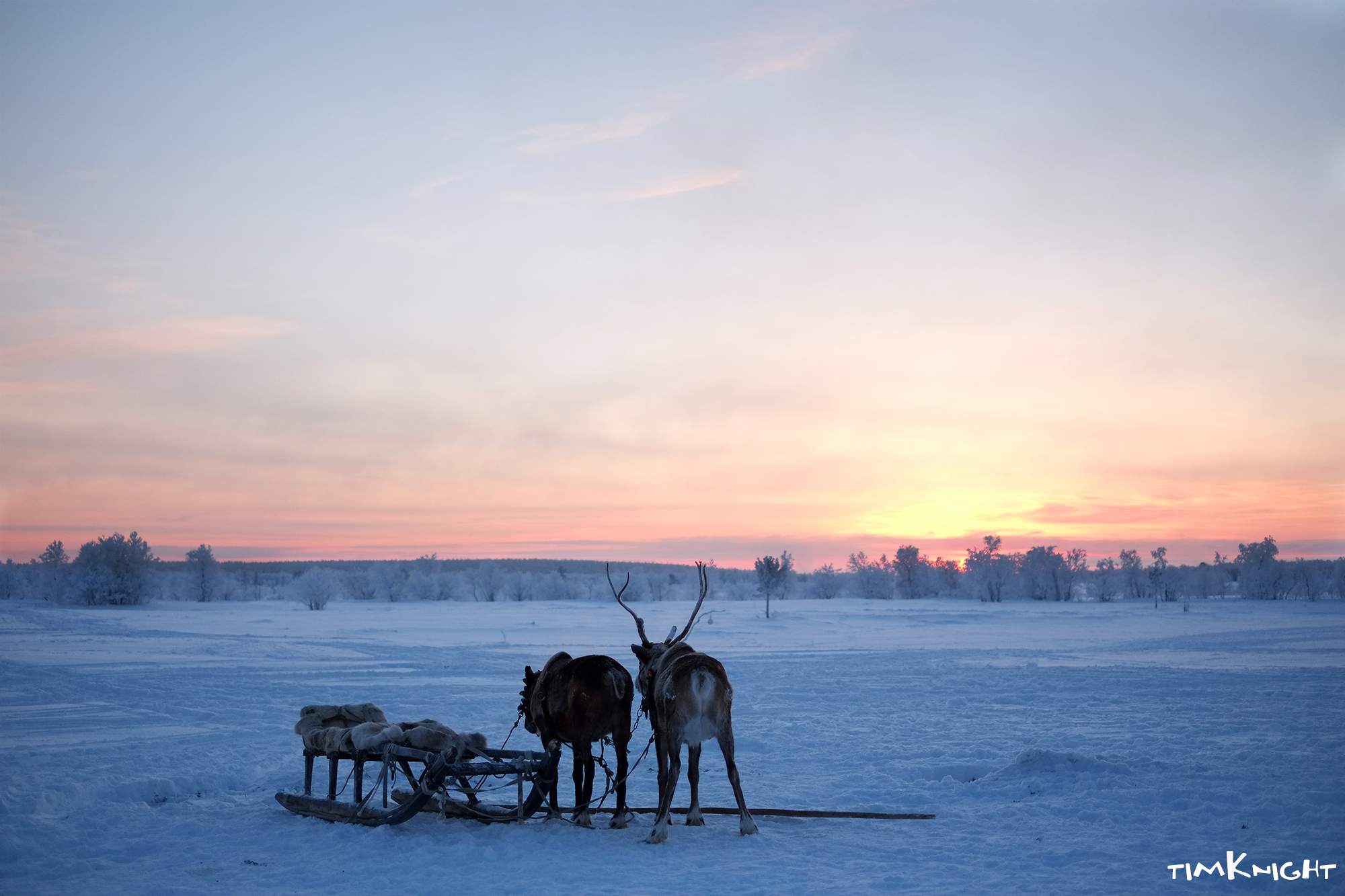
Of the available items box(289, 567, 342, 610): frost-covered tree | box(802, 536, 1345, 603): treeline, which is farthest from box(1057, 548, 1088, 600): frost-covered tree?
box(289, 567, 342, 610): frost-covered tree

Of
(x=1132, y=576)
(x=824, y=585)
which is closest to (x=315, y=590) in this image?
(x=824, y=585)

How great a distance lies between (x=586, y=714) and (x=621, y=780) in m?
0.77

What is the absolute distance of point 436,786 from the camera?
873cm

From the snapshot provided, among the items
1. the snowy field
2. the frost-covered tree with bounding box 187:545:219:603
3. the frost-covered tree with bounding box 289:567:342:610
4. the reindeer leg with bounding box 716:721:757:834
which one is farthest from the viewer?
the frost-covered tree with bounding box 187:545:219:603

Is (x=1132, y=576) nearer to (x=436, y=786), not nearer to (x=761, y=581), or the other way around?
(x=761, y=581)

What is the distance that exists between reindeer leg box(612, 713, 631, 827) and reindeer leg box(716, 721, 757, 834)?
103 centimetres

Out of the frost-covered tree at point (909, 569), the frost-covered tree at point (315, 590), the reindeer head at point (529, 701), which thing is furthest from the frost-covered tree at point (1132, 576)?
the reindeer head at point (529, 701)

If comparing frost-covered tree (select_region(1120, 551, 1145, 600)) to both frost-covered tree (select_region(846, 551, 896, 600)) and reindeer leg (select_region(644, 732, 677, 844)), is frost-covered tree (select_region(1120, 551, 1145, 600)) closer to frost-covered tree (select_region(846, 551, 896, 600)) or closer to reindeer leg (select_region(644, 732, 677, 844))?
frost-covered tree (select_region(846, 551, 896, 600))

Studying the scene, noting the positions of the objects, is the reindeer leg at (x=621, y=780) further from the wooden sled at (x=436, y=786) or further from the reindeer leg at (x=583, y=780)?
the wooden sled at (x=436, y=786)

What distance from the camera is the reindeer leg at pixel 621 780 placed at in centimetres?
923

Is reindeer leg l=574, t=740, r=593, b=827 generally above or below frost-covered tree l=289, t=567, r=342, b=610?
above

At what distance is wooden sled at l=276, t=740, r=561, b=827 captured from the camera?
873 centimetres

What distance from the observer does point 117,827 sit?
29.7ft

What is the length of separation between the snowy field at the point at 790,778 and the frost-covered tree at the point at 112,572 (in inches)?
2069
